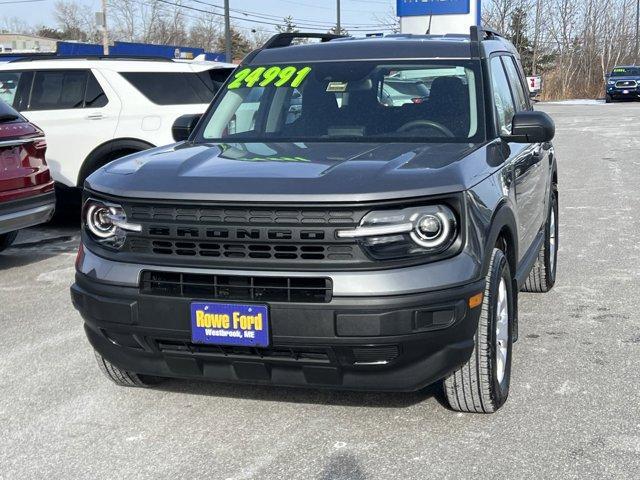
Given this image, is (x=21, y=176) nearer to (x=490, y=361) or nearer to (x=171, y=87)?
(x=171, y=87)

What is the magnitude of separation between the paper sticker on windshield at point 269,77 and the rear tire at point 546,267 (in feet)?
7.09

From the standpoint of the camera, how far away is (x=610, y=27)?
5934 centimetres

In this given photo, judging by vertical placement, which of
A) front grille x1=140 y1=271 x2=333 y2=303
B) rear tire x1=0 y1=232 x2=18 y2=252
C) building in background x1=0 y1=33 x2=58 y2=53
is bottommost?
rear tire x1=0 y1=232 x2=18 y2=252

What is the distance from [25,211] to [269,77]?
301cm

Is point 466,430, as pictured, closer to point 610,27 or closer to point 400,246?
point 400,246

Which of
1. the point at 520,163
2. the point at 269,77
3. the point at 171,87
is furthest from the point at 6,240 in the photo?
the point at 520,163

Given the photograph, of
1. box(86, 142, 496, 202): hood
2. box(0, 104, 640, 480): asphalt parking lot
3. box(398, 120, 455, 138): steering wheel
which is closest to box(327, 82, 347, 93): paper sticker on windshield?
box(398, 120, 455, 138): steering wheel

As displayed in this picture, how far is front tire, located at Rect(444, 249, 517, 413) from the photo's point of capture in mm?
3735

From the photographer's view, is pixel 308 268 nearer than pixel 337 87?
Yes

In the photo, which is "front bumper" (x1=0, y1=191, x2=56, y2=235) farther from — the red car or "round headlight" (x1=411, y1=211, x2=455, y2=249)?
"round headlight" (x1=411, y1=211, x2=455, y2=249)

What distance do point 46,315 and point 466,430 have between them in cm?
341

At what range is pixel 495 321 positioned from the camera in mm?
3826

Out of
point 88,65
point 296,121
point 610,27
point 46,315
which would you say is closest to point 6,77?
point 88,65

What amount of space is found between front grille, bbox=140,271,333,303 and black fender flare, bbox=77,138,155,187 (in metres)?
5.71
